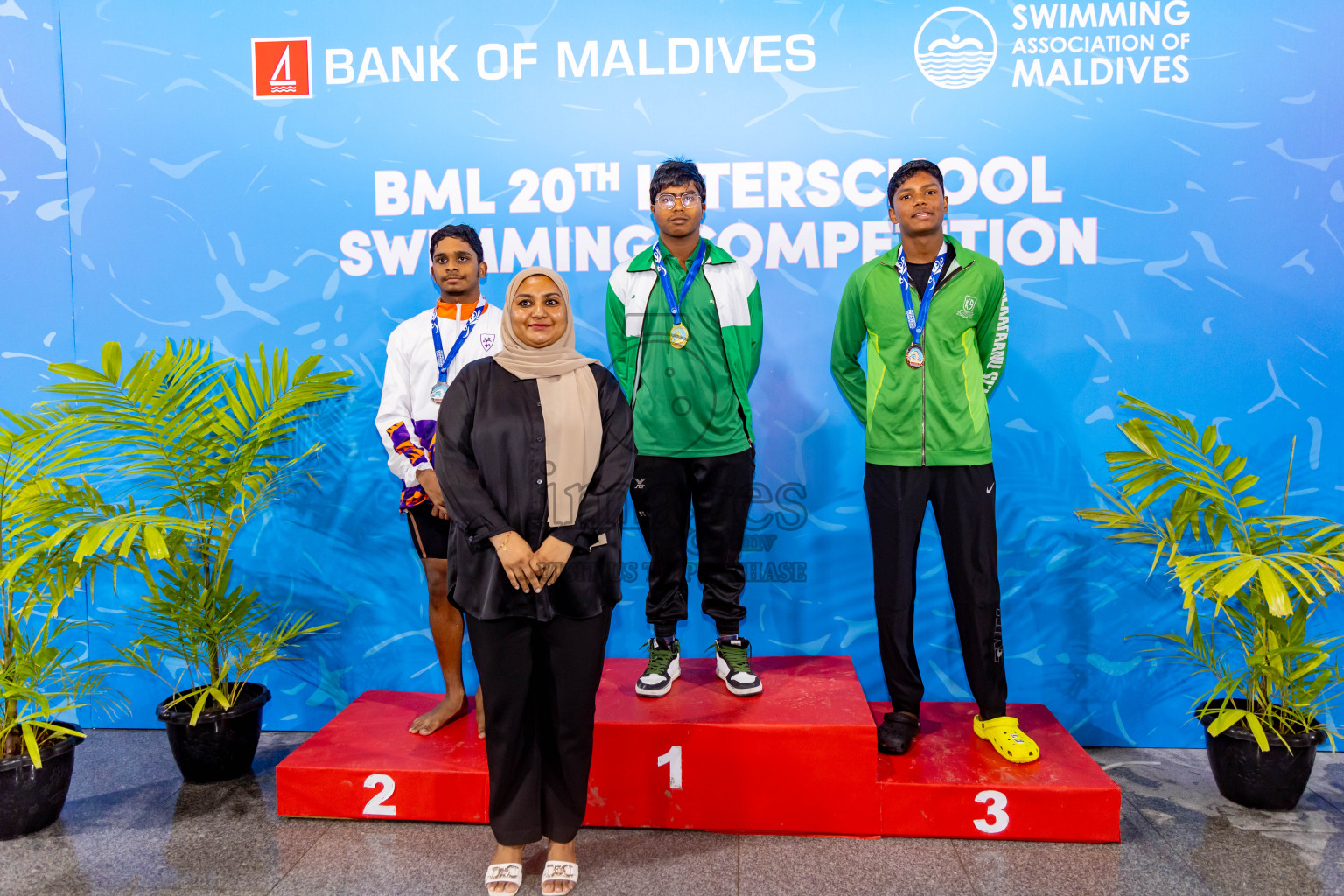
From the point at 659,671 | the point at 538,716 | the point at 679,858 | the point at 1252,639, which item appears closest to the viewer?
the point at 538,716

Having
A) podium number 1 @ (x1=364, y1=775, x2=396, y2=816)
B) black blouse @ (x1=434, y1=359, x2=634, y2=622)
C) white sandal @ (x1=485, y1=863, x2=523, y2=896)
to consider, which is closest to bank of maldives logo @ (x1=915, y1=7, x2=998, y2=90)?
black blouse @ (x1=434, y1=359, x2=634, y2=622)

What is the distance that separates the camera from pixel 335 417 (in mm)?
3463

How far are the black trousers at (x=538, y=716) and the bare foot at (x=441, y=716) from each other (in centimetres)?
81

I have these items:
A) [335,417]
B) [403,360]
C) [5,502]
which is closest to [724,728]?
[403,360]

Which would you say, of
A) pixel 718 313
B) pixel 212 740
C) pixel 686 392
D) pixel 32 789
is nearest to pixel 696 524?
pixel 686 392

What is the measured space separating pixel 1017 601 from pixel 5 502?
11.6 feet

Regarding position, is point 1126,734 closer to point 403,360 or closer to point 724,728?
point 724,728

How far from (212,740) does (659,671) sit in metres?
1.59

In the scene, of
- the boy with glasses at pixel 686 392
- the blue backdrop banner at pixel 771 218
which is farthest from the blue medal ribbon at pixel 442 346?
the blue backdrop banner at pixel 771 218

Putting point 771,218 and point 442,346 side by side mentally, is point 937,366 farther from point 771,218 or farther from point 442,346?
point 442,346

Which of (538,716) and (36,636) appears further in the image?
(36,636)

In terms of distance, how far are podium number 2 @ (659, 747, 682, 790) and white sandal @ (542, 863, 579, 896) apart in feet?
1.35

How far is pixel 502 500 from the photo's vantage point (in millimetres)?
2123

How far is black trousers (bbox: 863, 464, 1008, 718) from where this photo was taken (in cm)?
268
